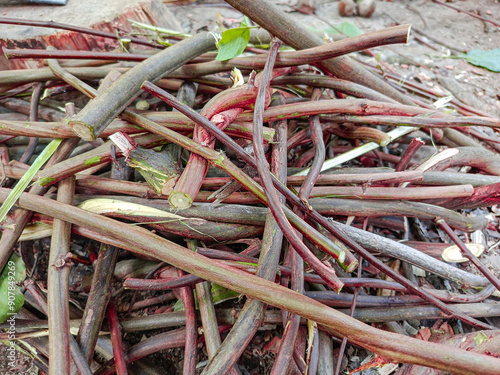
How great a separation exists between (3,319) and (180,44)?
1078 millimetres

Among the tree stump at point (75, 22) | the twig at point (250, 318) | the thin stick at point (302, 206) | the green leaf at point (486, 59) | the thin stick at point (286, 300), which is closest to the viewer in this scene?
the thin stick at point (286, 300)

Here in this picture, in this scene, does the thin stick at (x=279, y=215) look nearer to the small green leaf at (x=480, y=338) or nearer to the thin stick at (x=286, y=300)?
the thin stick at (x=286, y=300)

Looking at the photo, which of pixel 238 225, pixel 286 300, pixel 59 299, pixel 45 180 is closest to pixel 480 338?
pixel 286 300

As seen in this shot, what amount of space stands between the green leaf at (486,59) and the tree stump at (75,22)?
6.72 ft

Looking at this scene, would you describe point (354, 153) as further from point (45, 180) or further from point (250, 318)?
point (45, 180)

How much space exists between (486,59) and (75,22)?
99.0 inches

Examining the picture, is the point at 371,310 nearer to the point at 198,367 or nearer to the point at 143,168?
the point at 198,367

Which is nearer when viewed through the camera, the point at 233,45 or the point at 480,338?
the point at 480,338

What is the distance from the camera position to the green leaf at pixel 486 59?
213 centimetres

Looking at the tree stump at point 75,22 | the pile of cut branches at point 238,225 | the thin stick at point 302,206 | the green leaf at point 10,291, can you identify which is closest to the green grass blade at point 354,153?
the pile of cut branches at point 238,225

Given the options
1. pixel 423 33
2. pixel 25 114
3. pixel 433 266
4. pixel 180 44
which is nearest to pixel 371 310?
pixel 433 266

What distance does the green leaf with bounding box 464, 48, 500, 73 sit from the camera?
213cm

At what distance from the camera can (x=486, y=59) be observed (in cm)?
220

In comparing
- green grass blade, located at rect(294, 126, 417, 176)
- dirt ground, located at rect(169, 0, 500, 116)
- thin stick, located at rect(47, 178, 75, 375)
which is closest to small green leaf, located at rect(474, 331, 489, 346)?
green grass blade, located at rect(294, 126, 417, 176)
